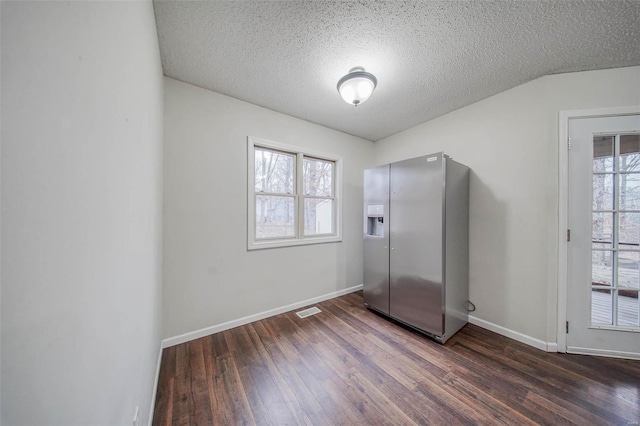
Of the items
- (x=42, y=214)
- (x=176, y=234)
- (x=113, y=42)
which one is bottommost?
(x=176, y=234)

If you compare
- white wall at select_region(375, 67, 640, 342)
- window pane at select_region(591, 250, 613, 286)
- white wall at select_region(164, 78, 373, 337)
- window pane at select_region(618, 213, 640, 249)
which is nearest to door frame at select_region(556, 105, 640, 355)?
white wall at select_region(375, 67, 640, 342)

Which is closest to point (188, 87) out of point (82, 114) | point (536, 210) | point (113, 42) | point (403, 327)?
point (113, 42)

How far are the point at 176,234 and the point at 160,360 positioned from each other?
109 centimetres

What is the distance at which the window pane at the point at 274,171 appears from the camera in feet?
8.67

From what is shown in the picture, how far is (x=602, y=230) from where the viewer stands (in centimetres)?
189

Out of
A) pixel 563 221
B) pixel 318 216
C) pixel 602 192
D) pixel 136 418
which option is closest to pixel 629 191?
pixel 602 192

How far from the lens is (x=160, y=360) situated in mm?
1808

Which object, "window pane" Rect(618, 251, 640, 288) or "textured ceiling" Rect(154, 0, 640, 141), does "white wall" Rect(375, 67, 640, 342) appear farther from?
"window pane" Rect(618, 251, 640, 288)

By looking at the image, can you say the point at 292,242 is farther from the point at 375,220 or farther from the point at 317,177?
the point at 375,220

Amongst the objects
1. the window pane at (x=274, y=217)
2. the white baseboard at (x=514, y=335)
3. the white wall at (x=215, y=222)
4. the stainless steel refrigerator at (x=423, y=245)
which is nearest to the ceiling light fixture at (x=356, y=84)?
the stainless steel refrigerator at (x=423, y=245)

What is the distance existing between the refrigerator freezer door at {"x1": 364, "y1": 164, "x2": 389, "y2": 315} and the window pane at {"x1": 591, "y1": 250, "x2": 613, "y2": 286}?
1793mm

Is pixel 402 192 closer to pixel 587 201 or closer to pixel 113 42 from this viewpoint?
pixel 587 201

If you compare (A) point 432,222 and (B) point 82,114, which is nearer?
(B) point 82,114

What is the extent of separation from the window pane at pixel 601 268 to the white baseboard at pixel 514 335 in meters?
0.71
